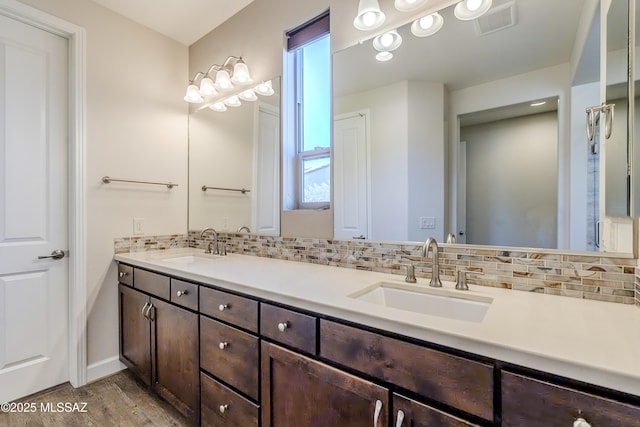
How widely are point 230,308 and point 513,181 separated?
129cm

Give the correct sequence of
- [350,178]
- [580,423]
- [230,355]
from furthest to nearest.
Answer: [350,178]
[230,355]
[580,423]

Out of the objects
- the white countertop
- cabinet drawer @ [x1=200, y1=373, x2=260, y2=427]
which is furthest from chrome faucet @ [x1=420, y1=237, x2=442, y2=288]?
cabinet drawer @ [x1=200, y1=373, x2=260, y2=427]

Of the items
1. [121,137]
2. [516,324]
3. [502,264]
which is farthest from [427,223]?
[121,137]

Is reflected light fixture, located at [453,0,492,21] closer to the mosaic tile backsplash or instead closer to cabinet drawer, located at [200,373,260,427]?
the mosaic tile backsplash

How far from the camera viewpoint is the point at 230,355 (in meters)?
1.27

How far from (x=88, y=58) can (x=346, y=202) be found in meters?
1.96

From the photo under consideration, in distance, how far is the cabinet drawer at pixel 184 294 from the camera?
144 cm

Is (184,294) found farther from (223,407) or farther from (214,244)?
(214,244)

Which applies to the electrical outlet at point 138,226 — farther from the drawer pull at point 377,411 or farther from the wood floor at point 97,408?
the drawer pull at point 377,411

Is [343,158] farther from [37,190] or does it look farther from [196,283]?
[37,190]

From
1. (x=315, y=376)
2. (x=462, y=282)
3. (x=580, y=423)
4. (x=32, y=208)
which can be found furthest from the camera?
(x=32, y=208)

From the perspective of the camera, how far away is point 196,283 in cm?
143

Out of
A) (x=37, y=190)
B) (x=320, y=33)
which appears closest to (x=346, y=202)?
(x=320, y=33)

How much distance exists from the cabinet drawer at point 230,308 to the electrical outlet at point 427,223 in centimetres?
82
